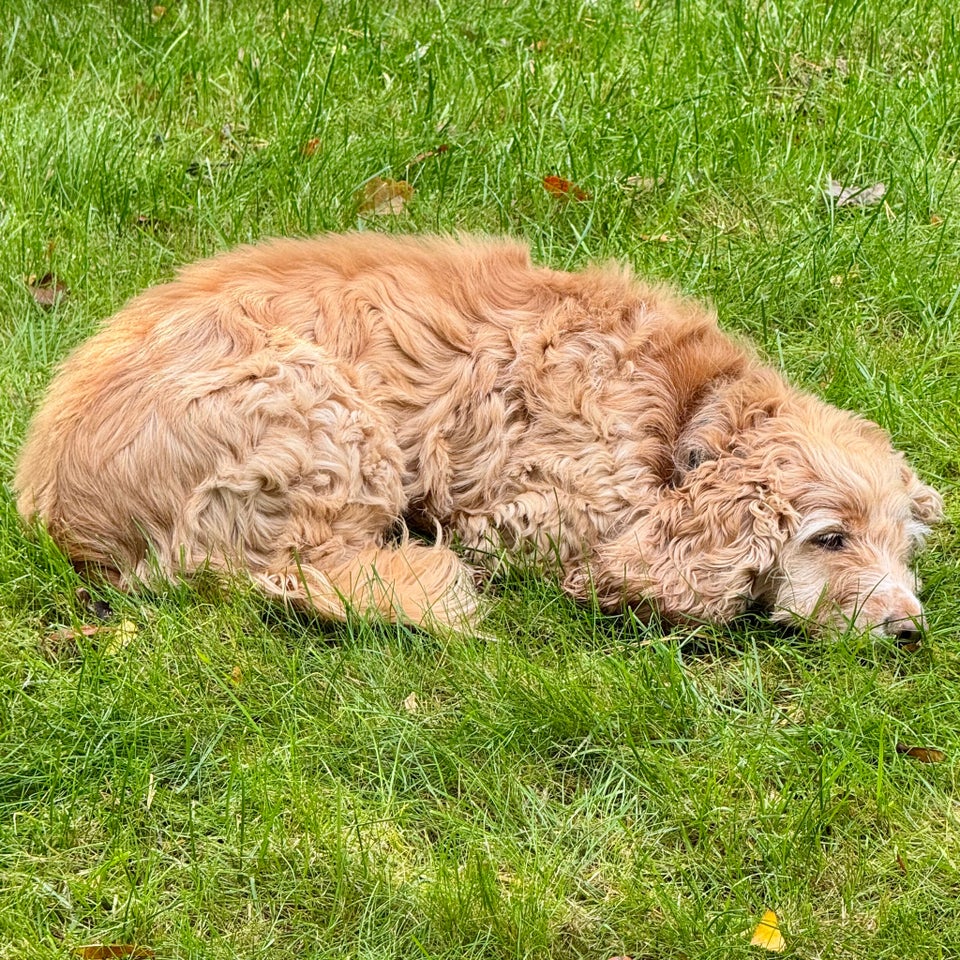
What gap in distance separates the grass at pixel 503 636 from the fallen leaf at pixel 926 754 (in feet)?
0.13

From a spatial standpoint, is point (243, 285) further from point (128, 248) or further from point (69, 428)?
point (128, 248)

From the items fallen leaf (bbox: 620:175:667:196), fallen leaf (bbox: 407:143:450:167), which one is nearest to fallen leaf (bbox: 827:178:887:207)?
fallen leaf (bbox: 620:175:667:196)

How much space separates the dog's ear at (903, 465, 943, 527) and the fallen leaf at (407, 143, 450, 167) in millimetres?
3011

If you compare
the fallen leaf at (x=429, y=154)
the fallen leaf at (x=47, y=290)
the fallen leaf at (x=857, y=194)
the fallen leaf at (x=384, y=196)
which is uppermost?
the fallen leaf at (x=857, y=194)

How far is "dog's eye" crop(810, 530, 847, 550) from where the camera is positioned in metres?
4.35

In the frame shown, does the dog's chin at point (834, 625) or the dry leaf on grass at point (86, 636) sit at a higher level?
the dog's chin at point (834, 625)

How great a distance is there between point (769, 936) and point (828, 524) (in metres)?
1.54

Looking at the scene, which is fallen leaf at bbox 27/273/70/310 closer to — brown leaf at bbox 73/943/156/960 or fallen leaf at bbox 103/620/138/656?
fallen leaf at bbox 103/620/138/656

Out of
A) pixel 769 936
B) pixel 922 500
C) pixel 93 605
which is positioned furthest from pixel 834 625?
pixel 93 605

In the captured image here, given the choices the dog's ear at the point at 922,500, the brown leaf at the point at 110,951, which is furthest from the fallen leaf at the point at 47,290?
the dog's ear at the point at 922,500

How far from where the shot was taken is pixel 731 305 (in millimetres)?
5746

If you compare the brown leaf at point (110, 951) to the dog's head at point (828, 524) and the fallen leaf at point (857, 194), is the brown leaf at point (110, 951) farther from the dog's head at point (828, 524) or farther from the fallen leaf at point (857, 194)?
the fallen leaf at point (857, 194)

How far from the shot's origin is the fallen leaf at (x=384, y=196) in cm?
630

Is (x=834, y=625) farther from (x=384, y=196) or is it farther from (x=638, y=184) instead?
(x=384, y=196)
